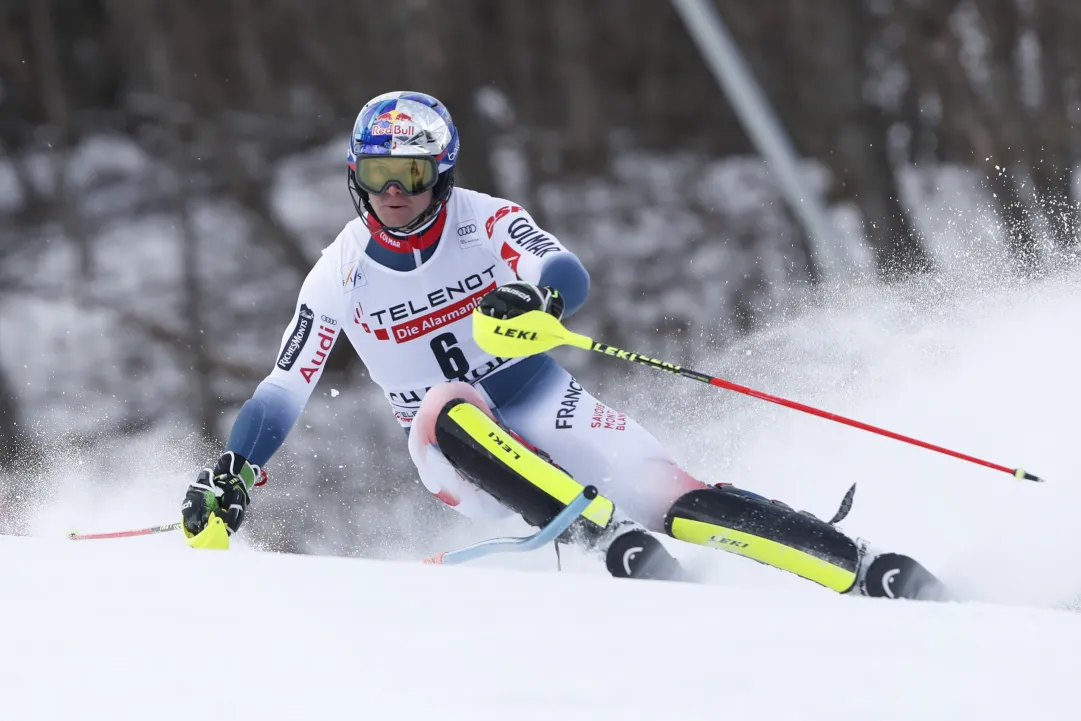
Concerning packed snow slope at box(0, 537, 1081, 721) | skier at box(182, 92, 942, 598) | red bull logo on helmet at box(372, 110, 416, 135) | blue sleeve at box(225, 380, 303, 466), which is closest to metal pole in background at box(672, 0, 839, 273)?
skier at box(182, 92, 942, 598)

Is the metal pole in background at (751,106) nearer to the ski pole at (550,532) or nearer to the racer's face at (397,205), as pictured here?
the racer's face at (397,205)

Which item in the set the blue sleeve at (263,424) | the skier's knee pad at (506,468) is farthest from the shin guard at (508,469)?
the blue sleeve at (263,424)

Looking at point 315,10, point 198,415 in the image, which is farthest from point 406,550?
Result: point 315,10

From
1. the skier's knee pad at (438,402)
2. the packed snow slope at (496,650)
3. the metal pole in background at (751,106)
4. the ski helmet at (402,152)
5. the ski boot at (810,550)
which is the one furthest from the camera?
the metal pole in background at (751,106)

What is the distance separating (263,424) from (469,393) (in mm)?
633

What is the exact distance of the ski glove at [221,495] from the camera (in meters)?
4.05

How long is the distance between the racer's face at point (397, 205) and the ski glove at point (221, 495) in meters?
0.79

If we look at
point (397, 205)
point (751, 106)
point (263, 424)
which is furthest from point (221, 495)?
point (751, 106)

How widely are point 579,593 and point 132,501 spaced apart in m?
4.42

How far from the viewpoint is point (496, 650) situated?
8.31ft

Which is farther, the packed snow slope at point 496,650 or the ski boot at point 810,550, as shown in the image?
the ski boot at point 810,550

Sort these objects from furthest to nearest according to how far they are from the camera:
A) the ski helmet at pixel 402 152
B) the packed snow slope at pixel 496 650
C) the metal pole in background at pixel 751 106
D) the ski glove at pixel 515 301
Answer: the metal pole in background at pixel 751 106, the ski helmet at pixel 402 152, the ski glove at pixel 515 301, the packed snow slope at pixel 496 650

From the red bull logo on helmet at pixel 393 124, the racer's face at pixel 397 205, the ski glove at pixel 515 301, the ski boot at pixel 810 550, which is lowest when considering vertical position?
the ski boot at pixel 810 550

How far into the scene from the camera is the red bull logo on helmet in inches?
166
